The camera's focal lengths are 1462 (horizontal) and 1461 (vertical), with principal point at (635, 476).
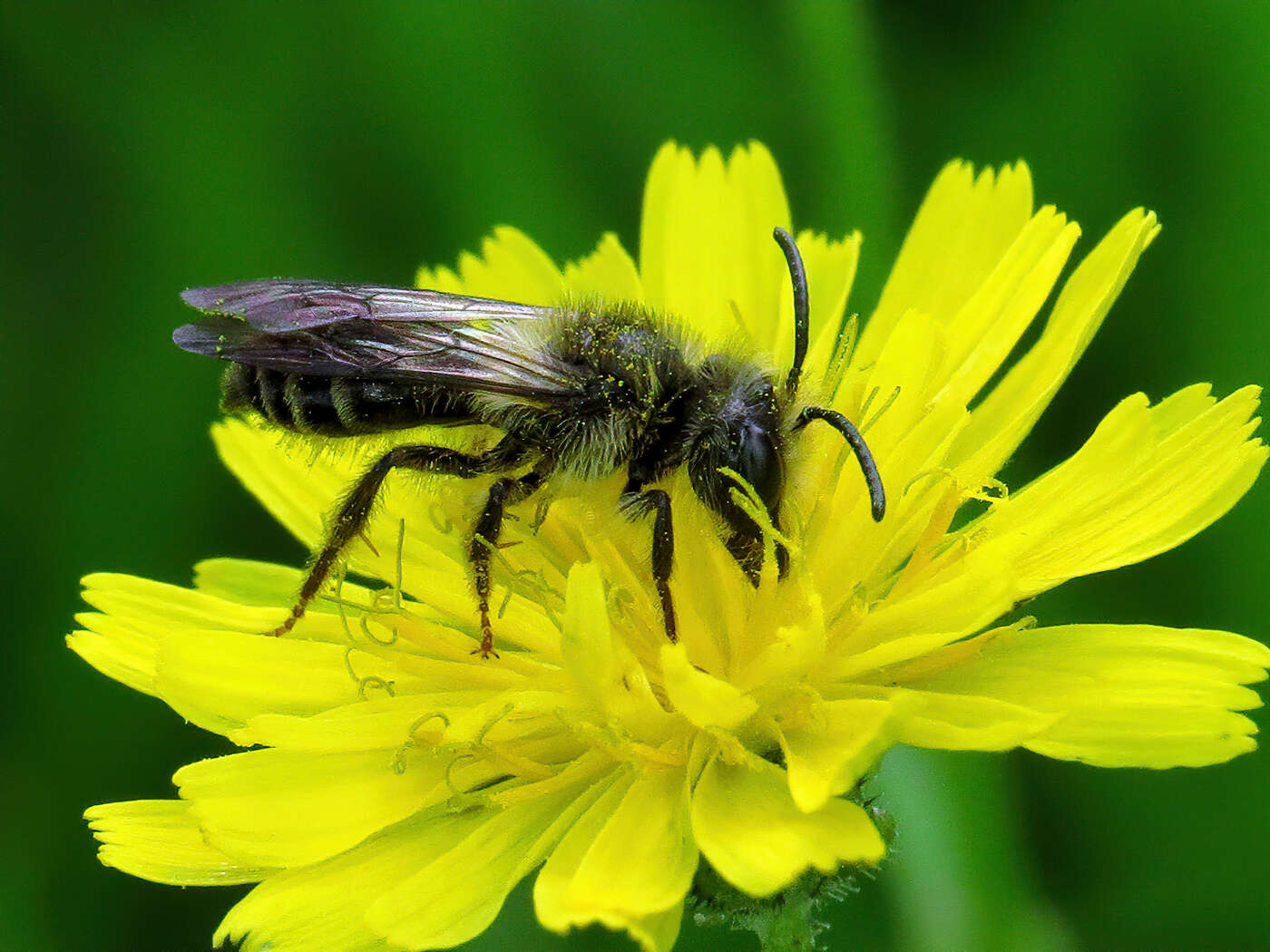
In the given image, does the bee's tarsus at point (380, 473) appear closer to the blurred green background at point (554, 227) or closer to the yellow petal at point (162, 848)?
the yellow petal at point (162, 848)

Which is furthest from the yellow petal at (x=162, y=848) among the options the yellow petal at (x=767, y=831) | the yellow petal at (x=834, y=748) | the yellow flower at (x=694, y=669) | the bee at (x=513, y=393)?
the yellow petal at (x=834, y=748)

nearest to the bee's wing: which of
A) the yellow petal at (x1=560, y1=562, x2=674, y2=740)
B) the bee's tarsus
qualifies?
the bee's tarsus

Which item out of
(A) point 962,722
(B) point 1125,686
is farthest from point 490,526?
(B) point 1125,686

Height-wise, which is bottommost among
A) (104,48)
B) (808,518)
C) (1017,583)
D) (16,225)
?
(1017,583)

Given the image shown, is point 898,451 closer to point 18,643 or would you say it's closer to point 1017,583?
point 1017,583

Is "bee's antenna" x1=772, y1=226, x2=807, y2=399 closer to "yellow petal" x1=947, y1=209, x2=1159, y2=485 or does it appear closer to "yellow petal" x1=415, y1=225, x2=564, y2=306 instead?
"yellow petal" x1=947, y1=209, x2=1159, y2=485

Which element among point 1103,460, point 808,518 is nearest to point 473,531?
point 808,518
